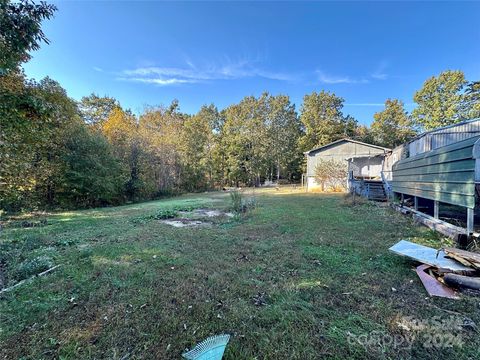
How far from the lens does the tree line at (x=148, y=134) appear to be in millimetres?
3998

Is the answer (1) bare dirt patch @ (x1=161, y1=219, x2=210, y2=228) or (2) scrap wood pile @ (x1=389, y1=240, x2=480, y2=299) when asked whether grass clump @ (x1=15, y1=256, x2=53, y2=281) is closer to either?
(1) bare dirt patch @ (x1=161, y1=219, x2=210, y2=228)

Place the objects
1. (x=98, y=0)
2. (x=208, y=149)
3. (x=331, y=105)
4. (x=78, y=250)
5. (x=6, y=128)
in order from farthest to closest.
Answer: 1. (x=331, y=105)
2. (x=208, y=149)
3. (x=98, y=0)
4. (x=78, y=250)
5. (x=6, y=128)

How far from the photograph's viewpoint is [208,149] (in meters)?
27.1

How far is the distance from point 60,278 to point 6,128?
118 inches

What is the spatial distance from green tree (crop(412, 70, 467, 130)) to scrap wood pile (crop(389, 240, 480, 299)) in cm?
2893

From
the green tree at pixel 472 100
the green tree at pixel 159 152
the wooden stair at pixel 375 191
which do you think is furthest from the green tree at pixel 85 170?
the green tree at pixel 472 100

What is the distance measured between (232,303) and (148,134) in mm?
18211

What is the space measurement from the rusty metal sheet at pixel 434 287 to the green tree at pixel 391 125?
108 ft

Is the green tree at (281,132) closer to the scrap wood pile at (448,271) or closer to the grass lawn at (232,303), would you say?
the grass lawn at (232,303)

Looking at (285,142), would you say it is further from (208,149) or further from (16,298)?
(16,298)

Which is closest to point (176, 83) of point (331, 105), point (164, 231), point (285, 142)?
point (285, 142)

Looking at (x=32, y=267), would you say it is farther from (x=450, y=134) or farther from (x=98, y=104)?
(x=98, y=104)

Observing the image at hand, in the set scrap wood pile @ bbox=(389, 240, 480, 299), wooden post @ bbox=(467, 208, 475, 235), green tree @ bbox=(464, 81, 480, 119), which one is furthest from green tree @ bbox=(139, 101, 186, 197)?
green tree @ bbox=(464, 81, 480, 119)

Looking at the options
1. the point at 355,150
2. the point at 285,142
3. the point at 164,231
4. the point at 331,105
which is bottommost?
the point at 164,231
